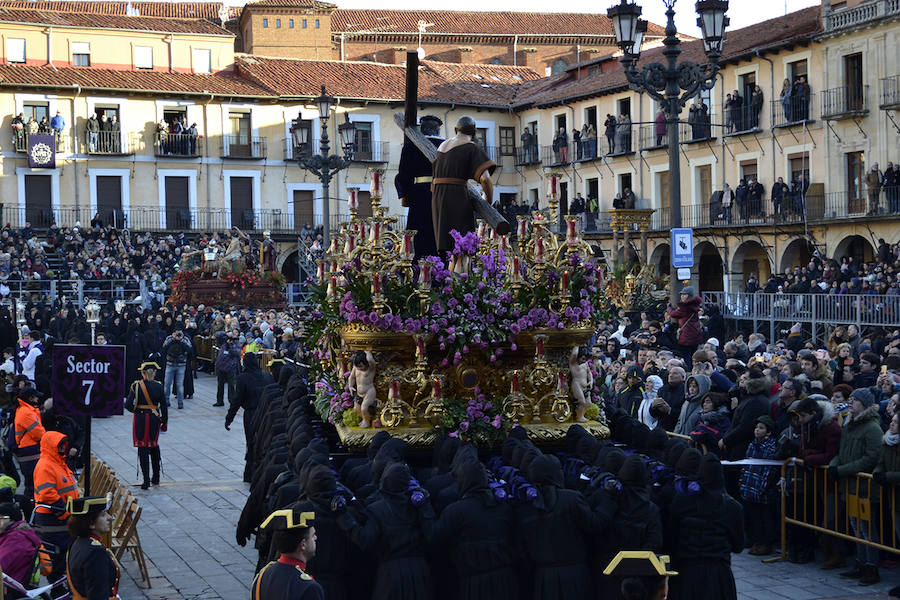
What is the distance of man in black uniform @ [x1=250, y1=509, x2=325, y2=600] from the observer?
615 cm

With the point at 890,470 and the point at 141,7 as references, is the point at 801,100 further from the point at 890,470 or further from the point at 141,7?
the point at 141,7

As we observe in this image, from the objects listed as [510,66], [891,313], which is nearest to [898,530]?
[891,313]

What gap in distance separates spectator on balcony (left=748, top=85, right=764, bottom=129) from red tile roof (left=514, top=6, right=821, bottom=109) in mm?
1254

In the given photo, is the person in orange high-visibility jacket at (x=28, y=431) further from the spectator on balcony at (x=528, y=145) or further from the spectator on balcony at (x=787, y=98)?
the spectator on balcony at (x=528, y=145)

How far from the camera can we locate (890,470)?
985 centimetres

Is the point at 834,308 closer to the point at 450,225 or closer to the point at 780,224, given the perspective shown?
the point at 780,224

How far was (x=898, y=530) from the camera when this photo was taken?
32.3ft

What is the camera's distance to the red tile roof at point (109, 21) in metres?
47.3

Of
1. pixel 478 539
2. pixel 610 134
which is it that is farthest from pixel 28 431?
pixel 610 134

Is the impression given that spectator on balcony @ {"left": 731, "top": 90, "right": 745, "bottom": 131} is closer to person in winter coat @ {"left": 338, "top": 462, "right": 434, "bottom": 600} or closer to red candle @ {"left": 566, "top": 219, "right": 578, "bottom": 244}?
red candle @ {"left": 566, "top": 219, "right": 578, "bottom": 244}

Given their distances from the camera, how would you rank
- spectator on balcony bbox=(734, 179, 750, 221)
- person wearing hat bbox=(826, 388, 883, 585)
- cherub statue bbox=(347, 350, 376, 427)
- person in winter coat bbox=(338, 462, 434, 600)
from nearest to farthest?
person in winter coat bbox=(338, 462, 434, 600)
cherub statue bbox=(347, 350, 376, 427)
person wearing hat bbox=(826, 388, 883, 585)
spectator on balcony bbox=(734, 179, 750, 221)

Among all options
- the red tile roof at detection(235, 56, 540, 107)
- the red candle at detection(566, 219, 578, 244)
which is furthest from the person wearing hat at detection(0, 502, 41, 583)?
the red tile roof at detection(235, 56, 540, 107)

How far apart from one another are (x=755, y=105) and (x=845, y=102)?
3.93m

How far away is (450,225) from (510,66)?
4778 centimetres
